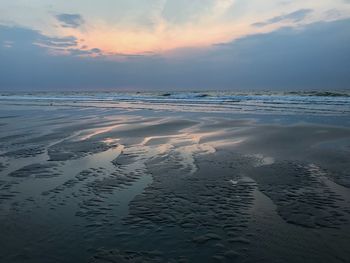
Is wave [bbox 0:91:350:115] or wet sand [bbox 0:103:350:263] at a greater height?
wet sand [bbox 0:103:350:263]

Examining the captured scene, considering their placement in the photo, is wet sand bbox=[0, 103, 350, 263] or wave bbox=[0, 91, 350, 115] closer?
wet sand bbox=[0, 103, 350, 263]

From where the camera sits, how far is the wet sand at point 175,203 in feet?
12.1

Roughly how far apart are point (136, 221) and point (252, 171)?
138 inches

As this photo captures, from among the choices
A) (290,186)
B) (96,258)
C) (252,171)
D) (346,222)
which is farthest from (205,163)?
(96,258)

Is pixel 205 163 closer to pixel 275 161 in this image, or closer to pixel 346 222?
pixel 275 161

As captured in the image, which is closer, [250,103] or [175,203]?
[175,203]

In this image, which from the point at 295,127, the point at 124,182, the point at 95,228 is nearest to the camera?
the point at 95,228

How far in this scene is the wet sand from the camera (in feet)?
12.1

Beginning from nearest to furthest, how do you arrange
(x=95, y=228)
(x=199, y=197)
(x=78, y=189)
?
(x=95, y=228) → (x=199, y=197) → (x=78, y=189)

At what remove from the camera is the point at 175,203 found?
5.19 m

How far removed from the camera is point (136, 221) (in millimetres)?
4508

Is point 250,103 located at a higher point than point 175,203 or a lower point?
lower

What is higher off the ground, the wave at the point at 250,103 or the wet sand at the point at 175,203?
the wet sand at the point at 175,203

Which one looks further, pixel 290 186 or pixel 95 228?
pixel 290 186
